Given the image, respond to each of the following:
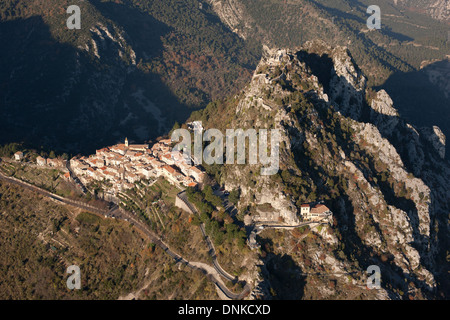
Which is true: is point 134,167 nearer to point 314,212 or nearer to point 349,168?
point 314,212

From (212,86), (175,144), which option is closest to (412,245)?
(175,144)

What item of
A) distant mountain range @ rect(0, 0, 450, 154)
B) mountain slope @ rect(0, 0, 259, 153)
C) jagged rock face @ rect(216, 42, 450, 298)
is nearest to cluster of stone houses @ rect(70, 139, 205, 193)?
jagged rock face @ rect(216, 42, 450, 298)

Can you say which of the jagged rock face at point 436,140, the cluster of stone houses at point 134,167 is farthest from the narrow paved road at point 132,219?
the jagged rock face at point 436,140

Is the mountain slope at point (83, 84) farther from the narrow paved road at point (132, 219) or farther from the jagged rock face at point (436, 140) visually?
the jagged rock face at point (436, 140)

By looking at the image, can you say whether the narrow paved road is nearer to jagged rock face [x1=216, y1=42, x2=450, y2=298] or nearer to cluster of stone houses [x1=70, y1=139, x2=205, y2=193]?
cluster of stone houses [x1=70, y1=139, x2=205, y2=193]

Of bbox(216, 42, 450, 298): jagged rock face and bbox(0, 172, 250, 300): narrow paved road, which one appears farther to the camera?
bbox(216, 42, 450, 298): jagged rock face

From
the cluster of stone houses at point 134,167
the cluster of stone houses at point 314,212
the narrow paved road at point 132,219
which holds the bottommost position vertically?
the narrow paved road at point 132,219
